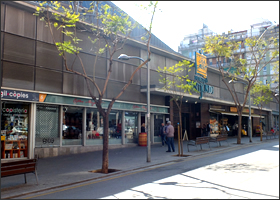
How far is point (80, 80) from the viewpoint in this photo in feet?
53.6

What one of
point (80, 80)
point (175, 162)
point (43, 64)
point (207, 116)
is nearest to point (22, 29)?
Result: point (43, 64)

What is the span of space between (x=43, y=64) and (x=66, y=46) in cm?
462

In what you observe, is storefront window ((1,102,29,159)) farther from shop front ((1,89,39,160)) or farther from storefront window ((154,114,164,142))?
storefront window ((154,114,164,142))

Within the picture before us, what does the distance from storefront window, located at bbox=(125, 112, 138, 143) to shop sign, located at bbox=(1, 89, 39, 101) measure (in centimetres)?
770

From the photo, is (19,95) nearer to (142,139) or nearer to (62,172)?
(62,172)

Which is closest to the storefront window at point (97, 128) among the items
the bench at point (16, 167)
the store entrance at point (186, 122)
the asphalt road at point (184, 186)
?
the asphalt road at point (184, 186)

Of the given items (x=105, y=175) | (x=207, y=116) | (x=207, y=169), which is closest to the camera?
(x=105, y=175)

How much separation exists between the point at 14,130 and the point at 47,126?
1.71 metres

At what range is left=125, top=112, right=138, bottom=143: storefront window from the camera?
20.1m

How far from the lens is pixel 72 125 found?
52.7ft

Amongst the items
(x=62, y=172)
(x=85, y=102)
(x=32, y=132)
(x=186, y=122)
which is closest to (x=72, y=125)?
(x=85, y=102)

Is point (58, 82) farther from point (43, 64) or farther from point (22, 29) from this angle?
point (22, 29)

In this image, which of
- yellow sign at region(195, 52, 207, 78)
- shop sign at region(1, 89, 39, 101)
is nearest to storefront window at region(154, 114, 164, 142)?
yellow sign at region(195, 52, 207, 78)

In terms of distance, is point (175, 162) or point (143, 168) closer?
point (143, 168)
